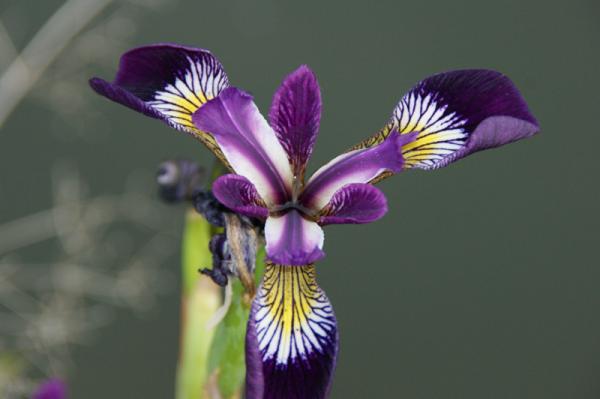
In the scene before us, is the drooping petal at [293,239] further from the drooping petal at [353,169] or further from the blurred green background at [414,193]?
the blurred green background at [414,193]

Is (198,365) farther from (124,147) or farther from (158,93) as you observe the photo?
(124,147)

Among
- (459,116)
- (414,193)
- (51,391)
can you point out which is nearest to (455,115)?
(459,116)

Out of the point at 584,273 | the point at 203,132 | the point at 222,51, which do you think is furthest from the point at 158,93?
the point at 584,273

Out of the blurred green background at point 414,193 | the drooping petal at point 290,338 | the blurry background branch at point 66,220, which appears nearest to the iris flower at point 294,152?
the drooping petal at point 290,338

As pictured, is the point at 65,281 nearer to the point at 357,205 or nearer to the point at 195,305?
the point at 195,305

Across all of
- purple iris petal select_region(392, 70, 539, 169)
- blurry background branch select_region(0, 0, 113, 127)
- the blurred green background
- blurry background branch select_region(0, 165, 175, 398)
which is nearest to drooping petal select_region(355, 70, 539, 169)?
purple iris petal select_region(392, 70, 539, 169)

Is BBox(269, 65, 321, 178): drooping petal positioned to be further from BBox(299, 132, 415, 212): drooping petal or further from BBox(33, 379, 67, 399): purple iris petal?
BBox(33, 379, 67, 399): purple iris petal
